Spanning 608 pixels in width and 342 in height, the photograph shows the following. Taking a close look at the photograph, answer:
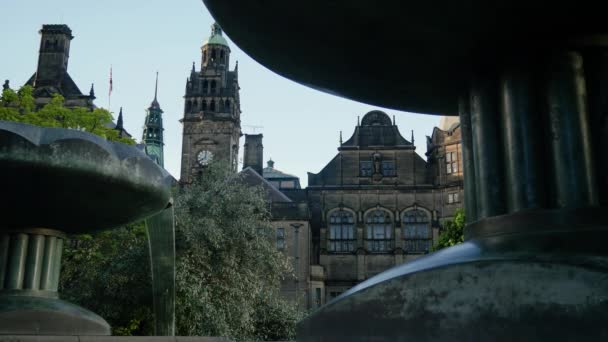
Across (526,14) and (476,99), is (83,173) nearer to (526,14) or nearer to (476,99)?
(476,99)

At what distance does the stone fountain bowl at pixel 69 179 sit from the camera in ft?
18.4

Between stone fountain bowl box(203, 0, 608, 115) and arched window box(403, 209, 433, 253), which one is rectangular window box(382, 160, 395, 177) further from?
stone fountain bowl box(203, 0, 608, 115)

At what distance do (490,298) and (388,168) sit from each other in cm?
3503

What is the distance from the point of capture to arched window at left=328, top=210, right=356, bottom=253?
36.0 metres

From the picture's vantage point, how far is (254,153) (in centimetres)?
4269

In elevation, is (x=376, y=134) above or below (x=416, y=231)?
above

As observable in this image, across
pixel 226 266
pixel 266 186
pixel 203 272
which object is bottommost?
pixel 203 272

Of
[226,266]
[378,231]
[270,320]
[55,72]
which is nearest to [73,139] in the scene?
[226,266]

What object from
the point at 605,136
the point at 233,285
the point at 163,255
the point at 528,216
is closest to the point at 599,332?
the point at 528,216

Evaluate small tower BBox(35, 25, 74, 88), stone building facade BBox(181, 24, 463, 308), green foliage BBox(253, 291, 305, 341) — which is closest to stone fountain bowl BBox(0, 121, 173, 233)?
green foliage BBox(253, 291, 305, 341)

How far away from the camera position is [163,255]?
9328mm

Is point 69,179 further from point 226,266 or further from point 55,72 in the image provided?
point 55,72

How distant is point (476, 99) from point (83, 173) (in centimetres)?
399

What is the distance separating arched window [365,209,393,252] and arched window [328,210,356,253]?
901 mm
